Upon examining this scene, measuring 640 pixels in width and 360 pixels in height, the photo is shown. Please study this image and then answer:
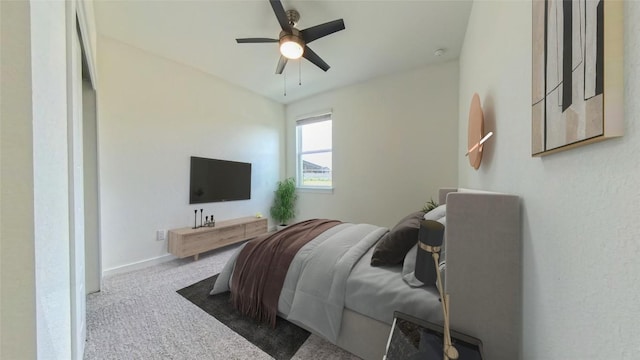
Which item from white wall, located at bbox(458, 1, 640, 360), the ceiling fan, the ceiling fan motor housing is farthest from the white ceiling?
white wall, located at bbox(458, 1, 640, 360)

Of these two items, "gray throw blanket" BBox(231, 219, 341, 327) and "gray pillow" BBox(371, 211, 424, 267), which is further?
"gray throw blanket" BBox(231, 219, 341, 327)

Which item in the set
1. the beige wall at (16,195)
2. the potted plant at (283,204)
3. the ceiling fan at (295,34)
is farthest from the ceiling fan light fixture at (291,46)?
the potted plant at (283,204)

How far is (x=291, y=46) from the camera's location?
2135 mm

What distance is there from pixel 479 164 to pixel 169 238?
358cm

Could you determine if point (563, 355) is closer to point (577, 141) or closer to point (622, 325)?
point (622, 325)

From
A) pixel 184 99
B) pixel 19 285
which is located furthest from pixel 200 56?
pixel 19 285

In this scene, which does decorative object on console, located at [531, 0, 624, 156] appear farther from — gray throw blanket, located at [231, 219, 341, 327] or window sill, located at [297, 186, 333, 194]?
window sill, located at [297, 186, 333, 194]

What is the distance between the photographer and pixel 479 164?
5.13 ft

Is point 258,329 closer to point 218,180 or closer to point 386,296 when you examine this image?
point 386,296

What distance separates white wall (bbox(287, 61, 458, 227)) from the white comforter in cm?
191

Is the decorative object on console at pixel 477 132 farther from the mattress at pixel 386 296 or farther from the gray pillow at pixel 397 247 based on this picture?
the mattress at pixel 386 296

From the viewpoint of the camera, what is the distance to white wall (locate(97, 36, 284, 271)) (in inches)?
98.0

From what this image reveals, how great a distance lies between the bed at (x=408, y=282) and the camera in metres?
0.91

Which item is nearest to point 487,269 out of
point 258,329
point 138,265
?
point 258,329
